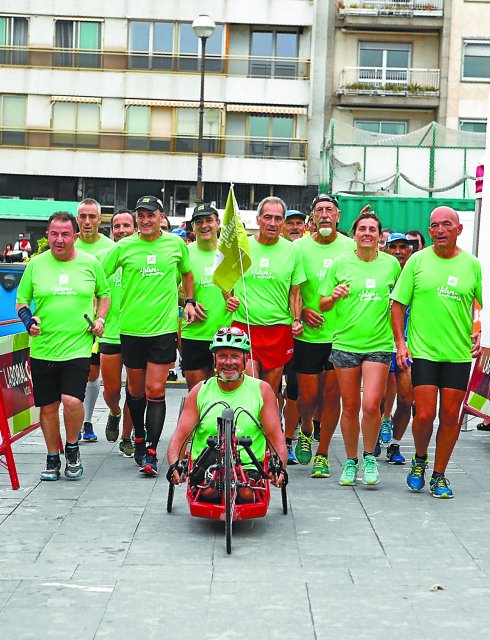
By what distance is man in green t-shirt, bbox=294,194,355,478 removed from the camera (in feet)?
33.3

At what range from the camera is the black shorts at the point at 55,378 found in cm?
934

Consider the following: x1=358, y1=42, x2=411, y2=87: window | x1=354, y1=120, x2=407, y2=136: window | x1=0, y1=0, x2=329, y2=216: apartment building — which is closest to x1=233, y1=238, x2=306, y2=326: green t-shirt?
x1=0, y1=0, x2=329, y2=216: apartment building

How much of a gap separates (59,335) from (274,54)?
3970 cm

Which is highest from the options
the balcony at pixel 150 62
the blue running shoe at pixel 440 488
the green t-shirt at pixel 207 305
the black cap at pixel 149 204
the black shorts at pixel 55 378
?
the balcony at pixel 150 62

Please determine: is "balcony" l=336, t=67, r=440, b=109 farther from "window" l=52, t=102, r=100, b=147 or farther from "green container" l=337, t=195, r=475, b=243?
"green container" l=337, t=195, r=475, b=243

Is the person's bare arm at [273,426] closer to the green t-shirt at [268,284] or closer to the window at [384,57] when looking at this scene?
the green t-shirt at [268,284]

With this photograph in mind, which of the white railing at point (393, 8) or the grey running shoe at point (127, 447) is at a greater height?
the white railing at point (393, 8)

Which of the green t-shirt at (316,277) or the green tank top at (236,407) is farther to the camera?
the green t-shirt at (316,277)

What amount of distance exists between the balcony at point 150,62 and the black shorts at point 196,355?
38021mm

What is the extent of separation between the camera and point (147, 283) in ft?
32.0

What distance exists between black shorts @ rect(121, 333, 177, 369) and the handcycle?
2.02m

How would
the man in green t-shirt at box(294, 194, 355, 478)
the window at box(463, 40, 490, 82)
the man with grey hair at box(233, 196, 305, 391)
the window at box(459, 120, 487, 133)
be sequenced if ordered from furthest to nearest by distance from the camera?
the window at box(463, 40, 490, 82) < the window at box(459, 120, 487, 133) < the man in green t-shirt at box(294, 194, 355, 478) < the man with grey hair at box(233, 196, 305, 391)

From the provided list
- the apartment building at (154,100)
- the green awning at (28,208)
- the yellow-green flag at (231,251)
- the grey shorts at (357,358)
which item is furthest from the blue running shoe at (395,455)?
the apartment building at (154,100)

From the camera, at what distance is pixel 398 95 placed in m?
46.6
